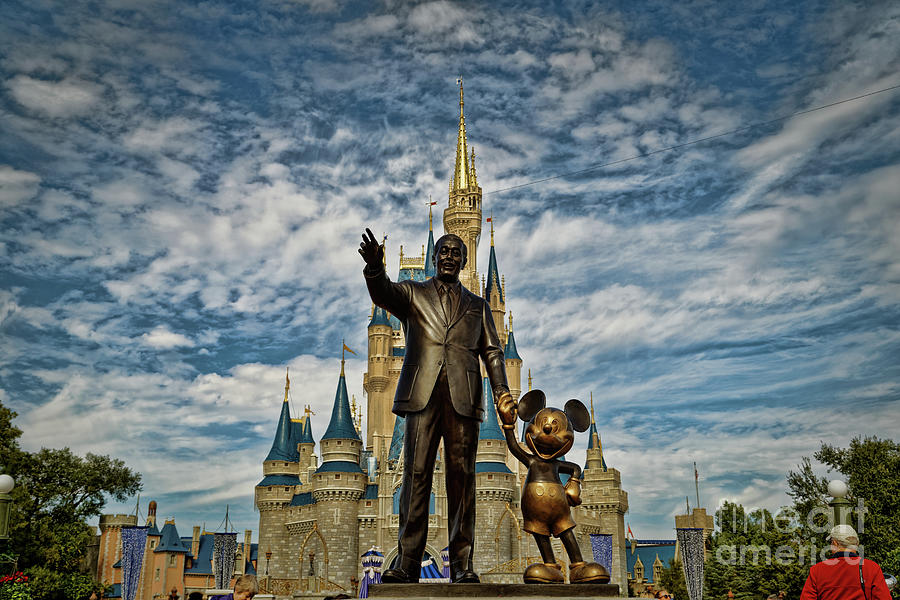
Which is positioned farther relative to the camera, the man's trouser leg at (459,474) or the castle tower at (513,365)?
the castle tower at (513,365)

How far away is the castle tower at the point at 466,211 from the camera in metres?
61.8

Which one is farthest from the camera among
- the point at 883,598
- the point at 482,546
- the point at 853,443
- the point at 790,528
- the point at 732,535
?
the point at 482,546

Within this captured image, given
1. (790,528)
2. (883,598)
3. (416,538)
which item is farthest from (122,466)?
(883,598)

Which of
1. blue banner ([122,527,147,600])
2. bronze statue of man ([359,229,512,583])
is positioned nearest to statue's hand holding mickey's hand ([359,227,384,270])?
bronze statue of man ([359,229,512,583])

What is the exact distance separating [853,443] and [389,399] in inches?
1364

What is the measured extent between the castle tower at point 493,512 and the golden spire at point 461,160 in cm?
2569

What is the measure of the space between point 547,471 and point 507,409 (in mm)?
978

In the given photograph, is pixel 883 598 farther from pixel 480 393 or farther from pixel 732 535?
pixel 732 535

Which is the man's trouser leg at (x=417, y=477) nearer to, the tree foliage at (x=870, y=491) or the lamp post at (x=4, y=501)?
the lamp post at (x=4, y=501)

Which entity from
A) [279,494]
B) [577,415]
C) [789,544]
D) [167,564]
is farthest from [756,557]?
[167,564]

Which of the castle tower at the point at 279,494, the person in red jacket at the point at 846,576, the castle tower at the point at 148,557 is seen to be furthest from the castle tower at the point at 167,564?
the person in red jacket at the point at 846,576

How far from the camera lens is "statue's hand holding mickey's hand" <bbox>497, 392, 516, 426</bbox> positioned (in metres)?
6.32

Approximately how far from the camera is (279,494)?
5019 centimetres

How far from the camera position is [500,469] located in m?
44.9
